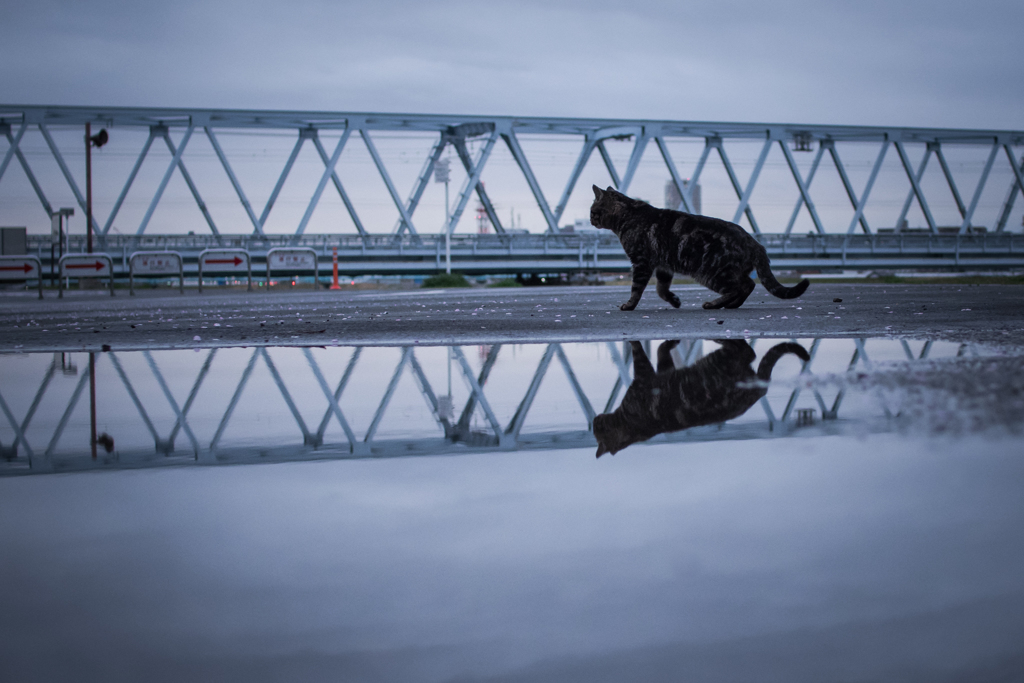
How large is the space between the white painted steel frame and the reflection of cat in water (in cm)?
2775

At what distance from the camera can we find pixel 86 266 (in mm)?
19625

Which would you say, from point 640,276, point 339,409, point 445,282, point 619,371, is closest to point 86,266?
point 445,282

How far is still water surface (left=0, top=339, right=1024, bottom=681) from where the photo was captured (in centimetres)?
91

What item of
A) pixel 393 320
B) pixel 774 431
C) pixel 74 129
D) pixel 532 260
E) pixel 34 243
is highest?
pixel 74 129

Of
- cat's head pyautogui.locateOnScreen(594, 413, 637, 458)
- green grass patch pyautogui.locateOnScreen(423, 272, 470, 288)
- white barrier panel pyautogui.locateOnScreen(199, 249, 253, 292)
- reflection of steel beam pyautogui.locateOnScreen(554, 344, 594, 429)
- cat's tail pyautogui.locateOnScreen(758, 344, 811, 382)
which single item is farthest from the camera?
green grass patch pyautogui.locateOnScreen(423, 272, 470, 288)

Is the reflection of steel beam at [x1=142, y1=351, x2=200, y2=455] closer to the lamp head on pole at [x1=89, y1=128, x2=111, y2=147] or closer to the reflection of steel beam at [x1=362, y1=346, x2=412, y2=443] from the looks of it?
the reflection of steel beam at [x1=362, y1=346, x2=412, y2=443]

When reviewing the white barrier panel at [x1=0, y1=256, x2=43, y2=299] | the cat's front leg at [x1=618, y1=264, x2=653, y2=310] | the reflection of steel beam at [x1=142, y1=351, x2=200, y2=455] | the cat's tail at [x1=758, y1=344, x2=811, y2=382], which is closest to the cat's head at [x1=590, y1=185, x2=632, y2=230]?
the cat's front leg at [x1=618, y1=264, x2=653, y2=310]

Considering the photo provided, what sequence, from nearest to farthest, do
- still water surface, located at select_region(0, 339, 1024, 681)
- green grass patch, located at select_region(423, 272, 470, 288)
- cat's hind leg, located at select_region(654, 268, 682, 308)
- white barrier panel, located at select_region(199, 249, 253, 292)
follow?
still water surface, located at select_region(0, 339, 1024, 681)
cat's hind leg, located at select_region(654, 268, 682, 308)
white barrier panel, located at select_region(199, 249, 253, 292)
green grass patch, located at select_region(423, 272, 470, 288)

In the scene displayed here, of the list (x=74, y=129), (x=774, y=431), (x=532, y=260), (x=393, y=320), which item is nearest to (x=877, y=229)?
(x=532, y=260)

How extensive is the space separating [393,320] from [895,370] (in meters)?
4.69

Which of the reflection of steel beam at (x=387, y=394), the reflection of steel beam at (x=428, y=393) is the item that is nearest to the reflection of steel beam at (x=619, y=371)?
the reflection of steel beam at (x=428, y=393)

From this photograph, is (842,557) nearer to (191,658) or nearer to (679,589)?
(679,589)

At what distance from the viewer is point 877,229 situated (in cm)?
4612

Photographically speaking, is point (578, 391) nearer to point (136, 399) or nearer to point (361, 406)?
point (361, 406)
